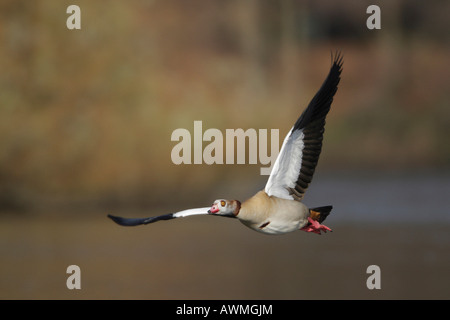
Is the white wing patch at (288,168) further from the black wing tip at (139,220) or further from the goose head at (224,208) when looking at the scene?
the black wing tip at (139,220)

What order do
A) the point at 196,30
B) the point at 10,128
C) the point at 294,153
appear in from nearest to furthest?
the point at 294,153
the point at 10,128
the point at 196,30

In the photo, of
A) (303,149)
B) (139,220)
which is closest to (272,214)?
(303,149)

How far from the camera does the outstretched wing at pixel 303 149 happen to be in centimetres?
376

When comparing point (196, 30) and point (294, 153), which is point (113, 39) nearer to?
point (196, 30)

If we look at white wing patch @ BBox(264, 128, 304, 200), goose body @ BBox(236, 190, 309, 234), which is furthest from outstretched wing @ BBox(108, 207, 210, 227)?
white wing patch @ BBox(264, 128, 304, 200)

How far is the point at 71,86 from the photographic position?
420 inches

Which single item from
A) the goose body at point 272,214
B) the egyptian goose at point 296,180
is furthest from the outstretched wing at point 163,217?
the goose body at point 272,214

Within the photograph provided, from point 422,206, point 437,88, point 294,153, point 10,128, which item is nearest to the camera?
point 294,153

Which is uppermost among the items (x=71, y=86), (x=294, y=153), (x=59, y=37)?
(x=59, y=37)

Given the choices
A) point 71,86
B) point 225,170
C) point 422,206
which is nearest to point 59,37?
point 71,86

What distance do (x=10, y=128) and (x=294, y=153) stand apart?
7231 mm

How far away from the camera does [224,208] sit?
345cm

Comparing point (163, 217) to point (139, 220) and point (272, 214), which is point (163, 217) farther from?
point (272, 214)

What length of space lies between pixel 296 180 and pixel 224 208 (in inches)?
19.4
